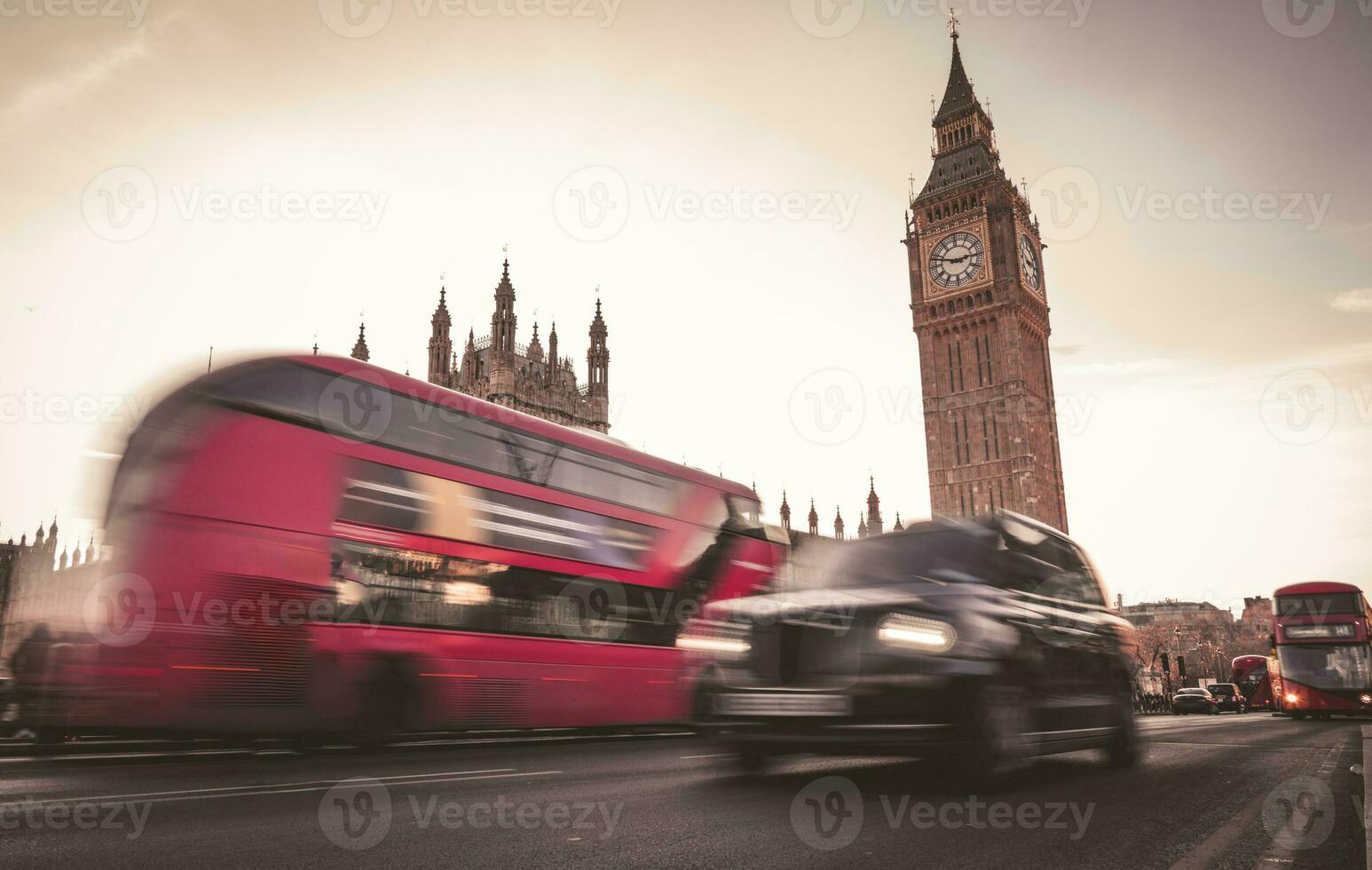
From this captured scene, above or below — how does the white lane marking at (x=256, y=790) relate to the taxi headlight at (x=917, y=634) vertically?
below

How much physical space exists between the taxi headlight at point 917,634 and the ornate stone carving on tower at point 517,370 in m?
47.1

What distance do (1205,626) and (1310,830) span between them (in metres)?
128

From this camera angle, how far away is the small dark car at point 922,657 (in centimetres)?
482

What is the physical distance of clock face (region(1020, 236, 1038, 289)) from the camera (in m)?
71.6

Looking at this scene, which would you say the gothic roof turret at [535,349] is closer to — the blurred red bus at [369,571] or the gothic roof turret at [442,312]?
the gothic roof turret at [442,312]

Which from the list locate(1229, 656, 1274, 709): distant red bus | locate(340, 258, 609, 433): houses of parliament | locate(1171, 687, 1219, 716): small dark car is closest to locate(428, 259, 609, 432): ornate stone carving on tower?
locate(340, 258, 609, 433): houses of parliament

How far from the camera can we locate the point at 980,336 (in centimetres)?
7125

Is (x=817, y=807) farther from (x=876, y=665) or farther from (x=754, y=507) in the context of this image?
(x=754, y=507)

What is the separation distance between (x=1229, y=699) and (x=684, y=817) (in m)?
42.9

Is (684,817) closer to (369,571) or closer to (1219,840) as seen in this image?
(1219,840)

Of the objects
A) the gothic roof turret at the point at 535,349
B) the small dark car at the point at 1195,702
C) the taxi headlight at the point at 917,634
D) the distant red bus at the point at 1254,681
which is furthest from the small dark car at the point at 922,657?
the gothic roof turret at the point at 535,349

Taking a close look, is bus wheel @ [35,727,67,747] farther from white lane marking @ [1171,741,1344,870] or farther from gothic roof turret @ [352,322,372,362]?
gothic roof turret @ [352,322,372,362]

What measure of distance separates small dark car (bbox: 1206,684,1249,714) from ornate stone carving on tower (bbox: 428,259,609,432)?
122 feet

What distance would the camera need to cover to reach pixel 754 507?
45.2ft
